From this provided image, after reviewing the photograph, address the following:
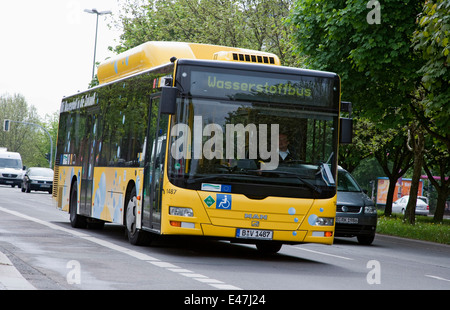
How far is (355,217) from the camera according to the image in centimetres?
2111

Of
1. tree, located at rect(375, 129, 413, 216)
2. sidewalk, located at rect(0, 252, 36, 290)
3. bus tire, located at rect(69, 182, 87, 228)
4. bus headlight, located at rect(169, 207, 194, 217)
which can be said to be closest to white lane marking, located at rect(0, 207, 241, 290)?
bus tire, located at rect(69, 182, 87, 228)

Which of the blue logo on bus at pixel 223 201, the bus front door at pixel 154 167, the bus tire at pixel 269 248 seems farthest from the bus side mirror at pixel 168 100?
the bus tire at pixel 269 248

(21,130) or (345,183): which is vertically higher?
(21,130)

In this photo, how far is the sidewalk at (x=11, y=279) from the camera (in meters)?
8.30

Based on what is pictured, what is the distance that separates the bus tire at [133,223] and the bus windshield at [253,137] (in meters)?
1.99

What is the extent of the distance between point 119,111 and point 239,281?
702 cm

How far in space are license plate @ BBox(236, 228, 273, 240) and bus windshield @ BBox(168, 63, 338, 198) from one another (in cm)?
56

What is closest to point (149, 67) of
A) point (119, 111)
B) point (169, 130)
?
point (119, 111)

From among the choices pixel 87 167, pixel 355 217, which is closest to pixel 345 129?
pixel 87 167

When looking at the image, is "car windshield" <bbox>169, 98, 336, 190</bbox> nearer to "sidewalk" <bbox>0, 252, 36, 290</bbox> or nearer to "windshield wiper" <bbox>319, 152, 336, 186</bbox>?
"windshield wiper" <bbox>319, 152, 336, 186</bbox>

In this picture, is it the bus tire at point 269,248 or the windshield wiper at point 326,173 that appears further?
the bus tire at point 269,248

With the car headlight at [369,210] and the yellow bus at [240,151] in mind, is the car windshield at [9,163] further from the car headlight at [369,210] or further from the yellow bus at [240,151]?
the yellow bus at [240,151]

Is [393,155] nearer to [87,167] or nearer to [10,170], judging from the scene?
[10,170]

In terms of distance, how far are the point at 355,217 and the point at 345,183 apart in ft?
5.19
